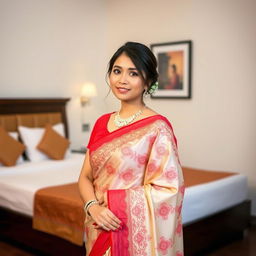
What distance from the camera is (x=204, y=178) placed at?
3.81 meters

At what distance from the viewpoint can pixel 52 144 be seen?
4.64 m

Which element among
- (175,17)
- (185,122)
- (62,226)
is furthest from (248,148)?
(62,226)

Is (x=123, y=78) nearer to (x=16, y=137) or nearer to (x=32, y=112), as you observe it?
(x=16, y=137)

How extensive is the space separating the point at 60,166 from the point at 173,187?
121 inches

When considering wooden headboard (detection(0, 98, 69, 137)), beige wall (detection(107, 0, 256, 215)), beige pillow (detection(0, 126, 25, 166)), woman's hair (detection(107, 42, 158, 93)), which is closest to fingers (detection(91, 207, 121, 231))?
woman's hair (detection(107, 42, 158, 93))

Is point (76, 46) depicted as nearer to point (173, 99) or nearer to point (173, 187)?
point (173, 99)

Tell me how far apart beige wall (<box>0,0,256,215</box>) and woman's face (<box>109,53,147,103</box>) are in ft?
11.0

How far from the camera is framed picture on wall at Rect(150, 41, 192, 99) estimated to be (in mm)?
5164

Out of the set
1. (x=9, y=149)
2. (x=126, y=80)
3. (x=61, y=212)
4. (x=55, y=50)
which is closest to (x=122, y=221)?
(x=126, y=80)

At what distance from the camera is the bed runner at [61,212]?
3.03 m

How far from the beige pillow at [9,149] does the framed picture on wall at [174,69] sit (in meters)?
2.02

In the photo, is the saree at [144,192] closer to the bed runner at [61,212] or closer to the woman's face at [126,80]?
the woman's face at [126,80]

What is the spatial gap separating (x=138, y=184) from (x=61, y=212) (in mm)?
1765

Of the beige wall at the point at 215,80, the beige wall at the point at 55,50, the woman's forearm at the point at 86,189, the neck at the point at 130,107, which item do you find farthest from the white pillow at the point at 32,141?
the neck at the point at 130,107
